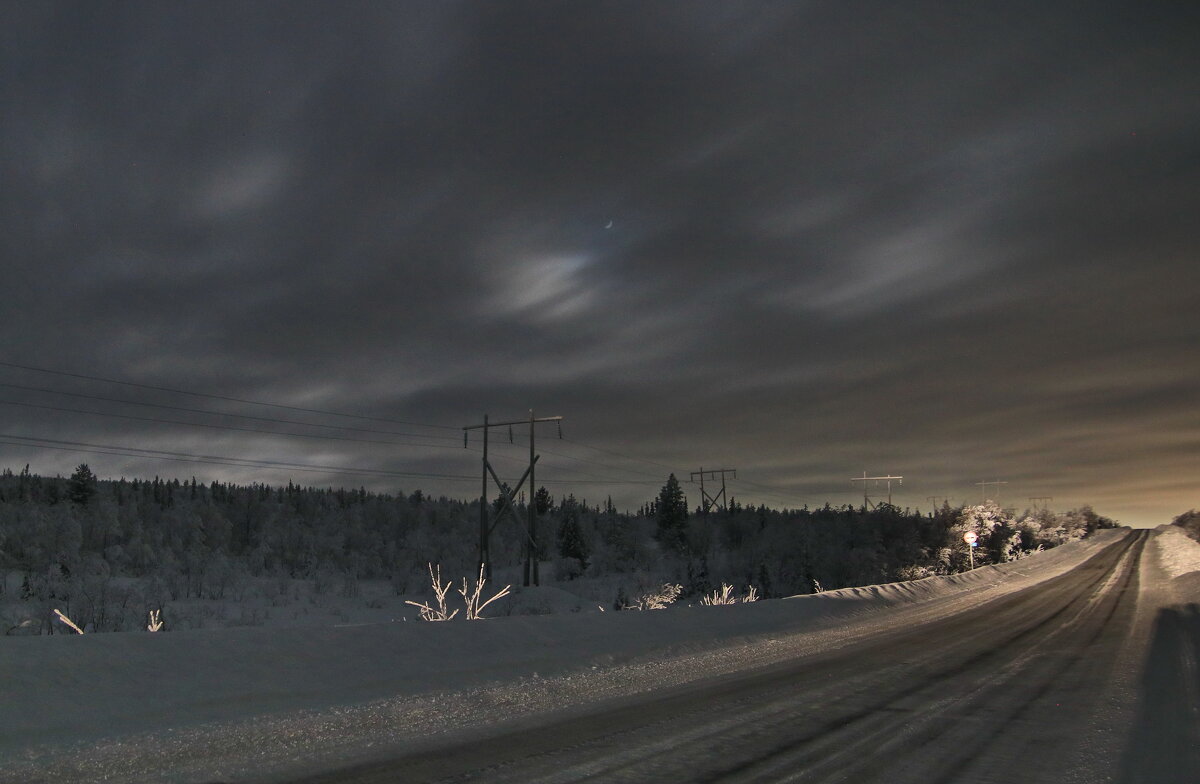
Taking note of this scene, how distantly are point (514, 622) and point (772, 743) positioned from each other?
6.21m

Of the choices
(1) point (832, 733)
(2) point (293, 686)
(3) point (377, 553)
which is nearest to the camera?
(1) point (832, 733)

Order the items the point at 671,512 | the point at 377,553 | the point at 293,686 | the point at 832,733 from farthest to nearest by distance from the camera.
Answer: the point at 671,512 → the point at 377,553 → the point at 293,686 → the point at 832,733

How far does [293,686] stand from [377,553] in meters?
64.3

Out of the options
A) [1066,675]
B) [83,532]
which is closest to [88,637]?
[1066,675]

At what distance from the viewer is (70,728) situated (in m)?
6.45

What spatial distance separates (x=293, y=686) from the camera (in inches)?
329

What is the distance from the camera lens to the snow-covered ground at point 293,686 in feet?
19.9

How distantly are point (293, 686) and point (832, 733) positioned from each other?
576cm

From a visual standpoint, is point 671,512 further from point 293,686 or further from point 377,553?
point 293,686

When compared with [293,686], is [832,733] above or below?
below

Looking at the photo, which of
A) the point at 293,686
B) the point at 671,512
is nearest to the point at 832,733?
the point at 293,686

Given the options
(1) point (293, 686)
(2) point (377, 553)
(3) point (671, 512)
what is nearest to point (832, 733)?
(1) point (293, 686)

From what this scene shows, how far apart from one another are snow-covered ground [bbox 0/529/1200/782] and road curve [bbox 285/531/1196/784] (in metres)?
0.67

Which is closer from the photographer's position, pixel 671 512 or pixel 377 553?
pixel 377 553
